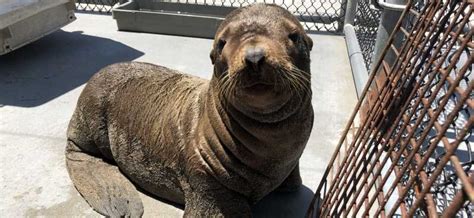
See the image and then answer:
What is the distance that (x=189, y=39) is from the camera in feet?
19.1

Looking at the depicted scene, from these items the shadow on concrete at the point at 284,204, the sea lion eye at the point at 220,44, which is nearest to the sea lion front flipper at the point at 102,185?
the shadow on concrete at the point at 284,204

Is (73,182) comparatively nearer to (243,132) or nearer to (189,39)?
(243,132)

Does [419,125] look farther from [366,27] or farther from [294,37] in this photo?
[366,27]

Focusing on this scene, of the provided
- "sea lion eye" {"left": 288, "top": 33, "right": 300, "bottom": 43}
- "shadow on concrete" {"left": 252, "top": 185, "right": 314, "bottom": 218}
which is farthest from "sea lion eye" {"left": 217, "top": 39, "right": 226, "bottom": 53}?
"shadow on concrete" {"left": 252, "top": 185, "right": 314, "bottom": 218}

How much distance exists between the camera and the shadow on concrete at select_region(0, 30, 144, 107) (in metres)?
4.32

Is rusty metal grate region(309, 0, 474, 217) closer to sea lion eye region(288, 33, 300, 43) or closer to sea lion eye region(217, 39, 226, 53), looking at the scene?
sea lion eye region(288, 33, 300, 43)

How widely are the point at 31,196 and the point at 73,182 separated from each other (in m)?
0.26

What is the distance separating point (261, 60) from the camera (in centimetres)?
179

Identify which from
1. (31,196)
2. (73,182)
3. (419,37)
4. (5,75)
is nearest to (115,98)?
(73,182)

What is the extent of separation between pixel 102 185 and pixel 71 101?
5.17ft

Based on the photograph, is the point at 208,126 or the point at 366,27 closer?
the point at 208,126

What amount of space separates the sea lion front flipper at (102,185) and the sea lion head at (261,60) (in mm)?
1022

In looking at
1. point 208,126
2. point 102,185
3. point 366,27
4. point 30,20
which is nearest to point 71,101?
point 30,20

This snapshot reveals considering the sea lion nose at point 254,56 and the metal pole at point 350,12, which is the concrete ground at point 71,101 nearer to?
the metal pole at point 350,12
